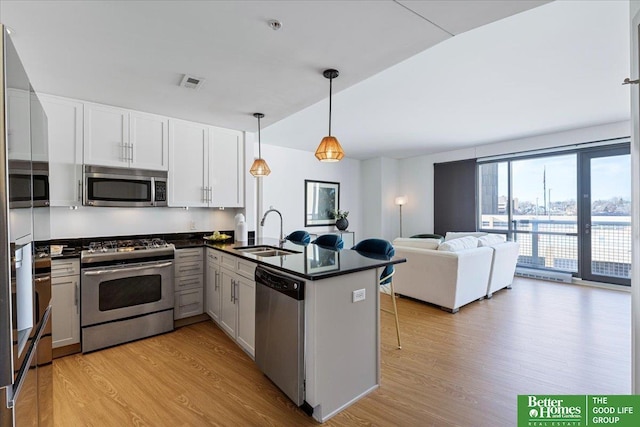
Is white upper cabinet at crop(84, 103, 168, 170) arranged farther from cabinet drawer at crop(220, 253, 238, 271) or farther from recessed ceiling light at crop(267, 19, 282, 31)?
recessed ceiling light at crop(267, 19, 282, 31)

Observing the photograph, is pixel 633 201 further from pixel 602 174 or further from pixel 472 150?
pixel 472 150

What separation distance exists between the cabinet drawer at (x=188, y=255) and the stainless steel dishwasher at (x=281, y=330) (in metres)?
1.60

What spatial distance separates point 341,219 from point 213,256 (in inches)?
159

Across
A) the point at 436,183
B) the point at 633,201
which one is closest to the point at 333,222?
the point at 436,183

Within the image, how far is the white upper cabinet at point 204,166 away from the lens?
3.67m

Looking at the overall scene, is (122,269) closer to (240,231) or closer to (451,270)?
(240,231)

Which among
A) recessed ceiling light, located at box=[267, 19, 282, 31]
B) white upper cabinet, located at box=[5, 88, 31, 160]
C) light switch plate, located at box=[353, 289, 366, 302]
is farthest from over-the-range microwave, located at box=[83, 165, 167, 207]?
light switch plate, located at box=[353, 289, 366, 302]

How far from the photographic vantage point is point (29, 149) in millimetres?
1130

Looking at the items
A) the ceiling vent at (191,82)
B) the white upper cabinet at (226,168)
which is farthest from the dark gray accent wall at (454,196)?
the ceiling vent at (191,82)

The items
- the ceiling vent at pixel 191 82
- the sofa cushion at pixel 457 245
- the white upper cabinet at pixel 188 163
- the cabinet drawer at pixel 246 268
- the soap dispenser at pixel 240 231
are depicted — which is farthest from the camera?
the soap dispenser at pixel 240 231

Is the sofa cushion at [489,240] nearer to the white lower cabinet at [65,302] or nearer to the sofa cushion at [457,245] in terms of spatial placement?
the sofa cushion at [457,245]

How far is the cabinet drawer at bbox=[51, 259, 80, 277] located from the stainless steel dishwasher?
1845 mm

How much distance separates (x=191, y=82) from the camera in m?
2.68

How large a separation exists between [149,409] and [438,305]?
11.1ft
